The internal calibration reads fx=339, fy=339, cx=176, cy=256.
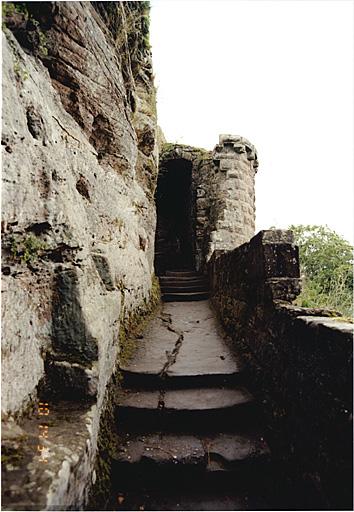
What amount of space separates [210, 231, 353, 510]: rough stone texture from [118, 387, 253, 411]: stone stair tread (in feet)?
0.61

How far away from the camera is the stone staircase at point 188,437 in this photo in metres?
2.08

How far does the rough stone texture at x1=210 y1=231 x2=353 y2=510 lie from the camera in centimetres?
160

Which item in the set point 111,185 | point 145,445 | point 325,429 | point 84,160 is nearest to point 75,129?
point 84,160

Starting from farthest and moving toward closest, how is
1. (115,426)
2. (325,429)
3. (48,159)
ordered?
(115,426), (48,159), (325,429)

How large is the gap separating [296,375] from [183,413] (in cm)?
91

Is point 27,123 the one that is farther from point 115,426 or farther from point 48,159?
point 115,426

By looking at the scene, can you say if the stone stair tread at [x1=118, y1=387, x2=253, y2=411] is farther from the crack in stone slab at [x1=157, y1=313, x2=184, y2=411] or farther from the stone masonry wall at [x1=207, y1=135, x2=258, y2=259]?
the stone masonry wall at [x1=207, y1=135, x2=258, y2=259]

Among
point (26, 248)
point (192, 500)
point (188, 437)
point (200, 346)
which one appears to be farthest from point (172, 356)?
point (26, 248)

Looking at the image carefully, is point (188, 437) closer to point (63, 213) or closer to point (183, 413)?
point (183, 413)

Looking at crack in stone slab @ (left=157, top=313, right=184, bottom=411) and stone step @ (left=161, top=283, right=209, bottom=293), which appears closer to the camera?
crack in stone slab @ (left=157, top=313, right=184, bottom=411)

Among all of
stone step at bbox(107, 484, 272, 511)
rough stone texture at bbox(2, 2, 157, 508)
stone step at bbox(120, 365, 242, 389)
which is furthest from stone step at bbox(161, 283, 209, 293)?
stone step at bbox(107, 484, 272, 511)

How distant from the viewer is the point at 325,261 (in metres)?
6.43

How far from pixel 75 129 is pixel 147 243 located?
2.50 metres

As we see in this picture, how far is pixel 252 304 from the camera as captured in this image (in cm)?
325
